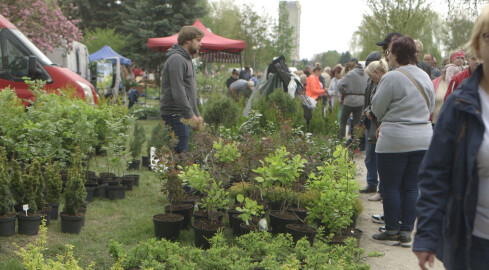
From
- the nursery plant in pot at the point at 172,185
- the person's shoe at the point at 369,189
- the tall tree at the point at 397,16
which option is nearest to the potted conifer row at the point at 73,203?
the nursery plant in pot at the point at 172,185

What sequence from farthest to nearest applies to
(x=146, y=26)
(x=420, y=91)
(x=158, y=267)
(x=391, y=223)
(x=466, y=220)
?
(x=146, y=26) < (x=391, y=223) < (x=420, y=91) < (x=158, y=267) < (x=466, y=220)

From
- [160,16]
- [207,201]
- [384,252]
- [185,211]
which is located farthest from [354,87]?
[160,16]

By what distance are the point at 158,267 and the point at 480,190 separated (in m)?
1.97

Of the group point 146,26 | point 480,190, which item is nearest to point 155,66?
point 146,26

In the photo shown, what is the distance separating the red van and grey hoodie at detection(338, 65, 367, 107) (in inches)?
185

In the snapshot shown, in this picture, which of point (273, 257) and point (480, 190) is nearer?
point (480, 190)

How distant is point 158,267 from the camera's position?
299 cm

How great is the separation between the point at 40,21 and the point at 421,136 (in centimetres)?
1441

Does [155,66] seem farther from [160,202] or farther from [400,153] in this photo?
[400,153]

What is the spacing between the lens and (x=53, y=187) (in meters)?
4.66

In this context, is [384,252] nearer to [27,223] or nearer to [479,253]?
[479,253]

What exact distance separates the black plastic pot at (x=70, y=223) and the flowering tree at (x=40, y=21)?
10.9 meters

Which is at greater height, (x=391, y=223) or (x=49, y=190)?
(x=49, y=190)

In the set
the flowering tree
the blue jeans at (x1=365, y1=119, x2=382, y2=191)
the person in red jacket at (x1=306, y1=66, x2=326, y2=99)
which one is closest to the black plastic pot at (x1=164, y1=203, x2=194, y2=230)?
the blue jeans at (x1=365, y1=119, x2=382, y2=191)
